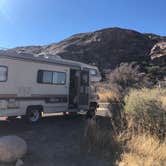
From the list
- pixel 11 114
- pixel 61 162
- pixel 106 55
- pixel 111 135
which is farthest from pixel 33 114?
pixel 106 55

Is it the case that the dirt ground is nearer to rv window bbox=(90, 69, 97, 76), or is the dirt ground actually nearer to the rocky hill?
rv window bbox=(90, 69, 97, 76)

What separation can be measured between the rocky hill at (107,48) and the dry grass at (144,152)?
125 feet

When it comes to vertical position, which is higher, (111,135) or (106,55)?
(106,55)

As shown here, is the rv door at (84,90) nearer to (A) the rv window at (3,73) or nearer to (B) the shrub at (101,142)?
(A) the rv window at (3,73)

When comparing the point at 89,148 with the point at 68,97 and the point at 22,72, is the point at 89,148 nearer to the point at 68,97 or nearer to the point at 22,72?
the point at 22,72

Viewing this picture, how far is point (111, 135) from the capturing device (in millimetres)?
9250

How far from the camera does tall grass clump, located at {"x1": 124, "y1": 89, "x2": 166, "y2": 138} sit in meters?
9.13

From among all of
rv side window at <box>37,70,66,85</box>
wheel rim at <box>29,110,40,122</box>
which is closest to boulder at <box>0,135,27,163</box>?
wheel rim at <box>29,110,40,122</box>

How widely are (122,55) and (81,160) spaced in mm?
42825

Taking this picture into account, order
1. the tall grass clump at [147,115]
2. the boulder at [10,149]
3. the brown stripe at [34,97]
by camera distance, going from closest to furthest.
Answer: the boulder at [10,149]
the tall grass clump at [147,115]
the brown stripe at [34,97]

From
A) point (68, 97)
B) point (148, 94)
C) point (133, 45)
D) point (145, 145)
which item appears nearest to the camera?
point (145, 145)

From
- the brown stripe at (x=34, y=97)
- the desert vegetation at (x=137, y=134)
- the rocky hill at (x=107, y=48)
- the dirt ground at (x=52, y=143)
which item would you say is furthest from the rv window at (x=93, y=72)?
the rocky hill at (x=107, y=48)

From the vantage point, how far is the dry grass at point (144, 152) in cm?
740

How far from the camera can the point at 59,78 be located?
13.6m
